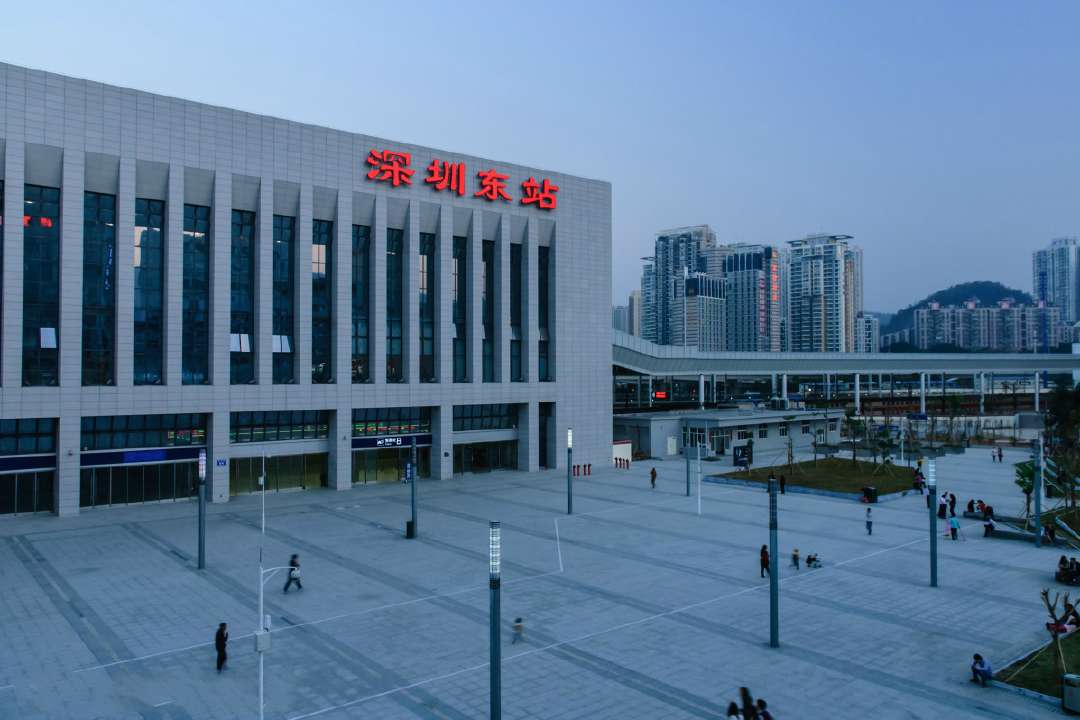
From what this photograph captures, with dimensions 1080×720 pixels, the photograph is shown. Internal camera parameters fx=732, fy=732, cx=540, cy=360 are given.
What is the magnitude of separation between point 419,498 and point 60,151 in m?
29.5

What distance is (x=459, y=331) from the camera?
5872 centimetres

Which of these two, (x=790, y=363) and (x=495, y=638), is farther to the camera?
(x=790, y=363)

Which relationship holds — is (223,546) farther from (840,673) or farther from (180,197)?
(840,673)

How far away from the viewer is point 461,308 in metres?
59.1

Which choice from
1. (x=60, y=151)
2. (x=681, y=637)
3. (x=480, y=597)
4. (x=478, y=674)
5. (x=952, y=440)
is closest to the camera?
(x=478, y=674)

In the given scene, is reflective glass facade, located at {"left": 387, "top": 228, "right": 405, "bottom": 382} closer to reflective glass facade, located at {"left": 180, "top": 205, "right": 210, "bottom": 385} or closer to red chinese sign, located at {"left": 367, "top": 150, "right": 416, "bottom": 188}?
red chinese sign, located at {"left": 367, "top": 150, "right": 416, "bottom": 188}

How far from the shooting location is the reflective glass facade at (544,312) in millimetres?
62562

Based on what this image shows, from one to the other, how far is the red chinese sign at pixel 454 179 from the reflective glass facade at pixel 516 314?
4.40 metres

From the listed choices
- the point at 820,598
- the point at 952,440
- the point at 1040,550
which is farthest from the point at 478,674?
the point at 952,440

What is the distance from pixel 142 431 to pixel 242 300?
10.4 m

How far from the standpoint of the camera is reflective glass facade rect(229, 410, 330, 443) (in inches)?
1918

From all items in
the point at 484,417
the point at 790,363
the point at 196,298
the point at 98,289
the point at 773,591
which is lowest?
the point at 773,591

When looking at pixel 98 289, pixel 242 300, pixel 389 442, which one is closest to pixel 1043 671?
pixel 389 442

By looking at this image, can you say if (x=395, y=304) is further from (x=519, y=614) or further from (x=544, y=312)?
(x=519, y=614)
